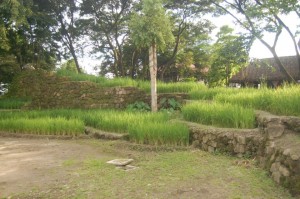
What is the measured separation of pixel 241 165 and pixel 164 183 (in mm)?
1507

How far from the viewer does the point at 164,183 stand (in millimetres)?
3893

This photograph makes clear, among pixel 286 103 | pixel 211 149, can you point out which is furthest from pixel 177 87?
pixel 286 103

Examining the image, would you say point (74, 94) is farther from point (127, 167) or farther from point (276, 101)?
point (276, 101)

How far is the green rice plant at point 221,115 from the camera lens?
222 inches

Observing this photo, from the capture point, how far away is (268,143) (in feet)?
14.9

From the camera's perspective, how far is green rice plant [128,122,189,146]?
233 inches

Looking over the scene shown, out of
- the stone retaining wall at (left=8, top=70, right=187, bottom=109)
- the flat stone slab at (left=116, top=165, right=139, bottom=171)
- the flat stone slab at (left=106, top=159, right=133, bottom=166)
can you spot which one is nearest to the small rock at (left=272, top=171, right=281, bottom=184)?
the flat stone slab at (left=116, top=165, right=139, bottom=171)

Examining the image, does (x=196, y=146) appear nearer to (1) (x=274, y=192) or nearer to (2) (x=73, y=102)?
(1) (x=274, y=192)

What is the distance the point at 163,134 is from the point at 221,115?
130cm

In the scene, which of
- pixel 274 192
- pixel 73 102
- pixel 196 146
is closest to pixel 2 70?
pixel 73 102

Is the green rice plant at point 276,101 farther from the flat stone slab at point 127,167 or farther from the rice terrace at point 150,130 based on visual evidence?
the flat stone slab at point 127,167

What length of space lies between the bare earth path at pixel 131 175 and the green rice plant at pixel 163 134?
23cm

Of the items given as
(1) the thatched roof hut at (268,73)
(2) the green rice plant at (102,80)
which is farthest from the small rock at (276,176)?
(1) the thatched roof hut at (268,73)

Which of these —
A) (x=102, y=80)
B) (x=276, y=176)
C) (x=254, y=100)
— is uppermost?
(x=102, y=80)
